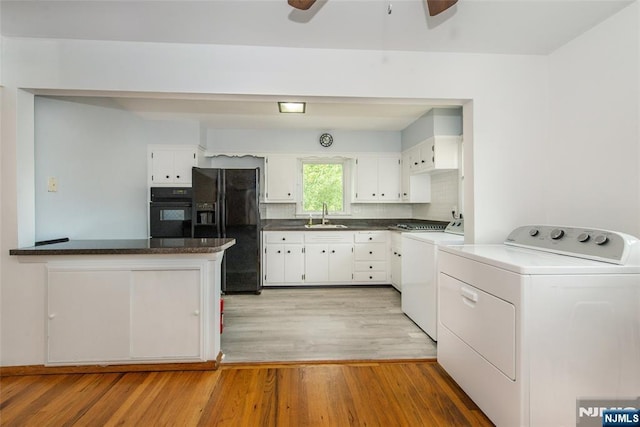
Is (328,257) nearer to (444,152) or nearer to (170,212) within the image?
(444,152)

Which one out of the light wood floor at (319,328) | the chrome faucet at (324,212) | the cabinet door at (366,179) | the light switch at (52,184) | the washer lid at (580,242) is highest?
the cabinet door at (366,179)

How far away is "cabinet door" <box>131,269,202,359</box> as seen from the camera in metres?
2.11

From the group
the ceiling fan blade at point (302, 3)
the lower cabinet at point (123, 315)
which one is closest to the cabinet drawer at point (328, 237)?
the lower cabinet at point (123, 315)

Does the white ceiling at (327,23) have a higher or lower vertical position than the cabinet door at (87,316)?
higher

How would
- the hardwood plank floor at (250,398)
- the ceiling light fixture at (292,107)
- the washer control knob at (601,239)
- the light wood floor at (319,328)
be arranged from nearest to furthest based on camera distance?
the washer control knob at (601,239) < the hardwood plank floor at (250,398) < the light wood floor at (319,328) < the ceiling light fixture at (292,107)

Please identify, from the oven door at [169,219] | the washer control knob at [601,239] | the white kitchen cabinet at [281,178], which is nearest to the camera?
the washer control knob at [601,239]

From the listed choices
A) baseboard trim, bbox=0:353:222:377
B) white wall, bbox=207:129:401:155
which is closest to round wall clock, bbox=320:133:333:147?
white wall, bbox=207:129:401:155

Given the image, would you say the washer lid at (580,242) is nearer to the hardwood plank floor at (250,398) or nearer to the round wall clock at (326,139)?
the hardwood plank floor at (250,398)

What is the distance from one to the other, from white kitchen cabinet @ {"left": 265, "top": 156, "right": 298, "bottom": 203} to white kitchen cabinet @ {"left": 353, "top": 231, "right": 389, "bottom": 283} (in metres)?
1.18

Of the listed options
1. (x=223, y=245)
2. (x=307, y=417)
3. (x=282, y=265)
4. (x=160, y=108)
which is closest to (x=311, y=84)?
(x=223, y=245)

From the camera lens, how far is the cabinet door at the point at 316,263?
4289mm

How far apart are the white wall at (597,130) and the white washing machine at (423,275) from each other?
821 mm

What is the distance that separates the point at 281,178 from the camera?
15.1 ft

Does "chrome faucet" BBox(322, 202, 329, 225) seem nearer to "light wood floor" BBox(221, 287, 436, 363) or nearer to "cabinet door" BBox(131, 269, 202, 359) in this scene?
"light wood floor" BBox(221, 287, 436, 363)
